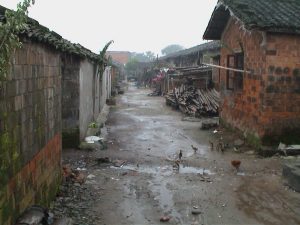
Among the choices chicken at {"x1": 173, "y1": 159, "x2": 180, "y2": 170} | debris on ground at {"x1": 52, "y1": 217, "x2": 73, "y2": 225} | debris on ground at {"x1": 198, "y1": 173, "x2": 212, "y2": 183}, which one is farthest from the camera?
chicken at {"x1": 173, "y1": 159, "x2": 180, "y2": 170}

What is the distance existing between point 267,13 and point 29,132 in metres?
8.15

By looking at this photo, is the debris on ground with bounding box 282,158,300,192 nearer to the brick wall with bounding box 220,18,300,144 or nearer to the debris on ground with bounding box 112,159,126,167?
the brick wall with bounding box 220,18,300,144

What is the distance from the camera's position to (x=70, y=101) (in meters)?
10.8

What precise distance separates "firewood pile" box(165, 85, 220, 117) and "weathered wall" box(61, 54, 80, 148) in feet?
27.9

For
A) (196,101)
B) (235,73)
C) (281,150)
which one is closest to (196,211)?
(281,150)

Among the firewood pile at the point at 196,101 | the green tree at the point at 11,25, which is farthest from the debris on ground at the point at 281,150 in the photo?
the green tree at the point at 11,25

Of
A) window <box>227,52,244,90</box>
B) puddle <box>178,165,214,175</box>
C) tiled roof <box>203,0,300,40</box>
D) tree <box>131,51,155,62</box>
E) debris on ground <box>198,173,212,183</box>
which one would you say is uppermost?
tree <box>131,51,155,62</box>

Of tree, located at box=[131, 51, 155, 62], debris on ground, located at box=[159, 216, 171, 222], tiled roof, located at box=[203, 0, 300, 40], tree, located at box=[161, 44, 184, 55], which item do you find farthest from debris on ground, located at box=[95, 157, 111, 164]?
tree, located at box=[161, 44, 184, 55]

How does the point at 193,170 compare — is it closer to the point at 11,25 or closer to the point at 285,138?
the point at 285,138

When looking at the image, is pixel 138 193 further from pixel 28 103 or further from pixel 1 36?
pixel 1 36

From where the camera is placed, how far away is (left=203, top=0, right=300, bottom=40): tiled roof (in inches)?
400

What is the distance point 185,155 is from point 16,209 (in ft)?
21.8

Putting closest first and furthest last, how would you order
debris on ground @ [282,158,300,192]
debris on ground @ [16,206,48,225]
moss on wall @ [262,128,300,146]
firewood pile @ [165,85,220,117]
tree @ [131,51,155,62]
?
debris on ground @ [16,206,48,225] → debris on ground @ [282,158,300,192] → moss on wall @ [262,128,300,146] → firewood pile @ [165,85,220,117] → tree @ [131,51,155,62]

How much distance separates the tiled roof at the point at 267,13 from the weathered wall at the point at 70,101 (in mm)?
4779
